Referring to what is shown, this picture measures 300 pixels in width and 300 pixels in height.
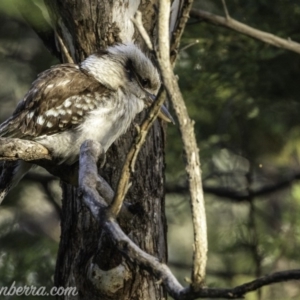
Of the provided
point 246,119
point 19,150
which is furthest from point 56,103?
point 246,119

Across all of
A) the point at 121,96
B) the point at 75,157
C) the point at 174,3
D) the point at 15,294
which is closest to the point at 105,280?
the point at 75,157

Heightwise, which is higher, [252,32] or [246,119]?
[246,119]

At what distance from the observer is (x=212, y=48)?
530 centimetres

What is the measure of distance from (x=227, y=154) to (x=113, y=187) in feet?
8.22

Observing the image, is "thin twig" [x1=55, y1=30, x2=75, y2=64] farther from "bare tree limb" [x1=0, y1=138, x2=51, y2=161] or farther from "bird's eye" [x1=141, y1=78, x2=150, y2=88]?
"bare tree limb" [x1=0, y1=138, x2=51, y2=161]

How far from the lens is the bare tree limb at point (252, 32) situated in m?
4.32

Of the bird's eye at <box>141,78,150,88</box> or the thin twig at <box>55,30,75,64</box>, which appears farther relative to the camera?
the thin twig at <box>55,30,75,64</box>

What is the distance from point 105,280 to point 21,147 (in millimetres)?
678

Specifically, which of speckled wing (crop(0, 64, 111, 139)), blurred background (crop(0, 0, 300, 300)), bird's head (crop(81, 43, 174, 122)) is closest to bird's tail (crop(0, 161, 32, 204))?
speckled wing (crop(0, 64, 111, 139))

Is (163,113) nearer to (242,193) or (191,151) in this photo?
(191,151)

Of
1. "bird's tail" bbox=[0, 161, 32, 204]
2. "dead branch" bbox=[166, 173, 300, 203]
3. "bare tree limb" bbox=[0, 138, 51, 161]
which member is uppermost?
"dead branch" bbox=[166, 173, 300, 203]

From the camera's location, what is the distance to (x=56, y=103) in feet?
11.7

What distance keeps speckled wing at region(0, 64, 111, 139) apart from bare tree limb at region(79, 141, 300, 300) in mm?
803

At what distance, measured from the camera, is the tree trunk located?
3.42 m
